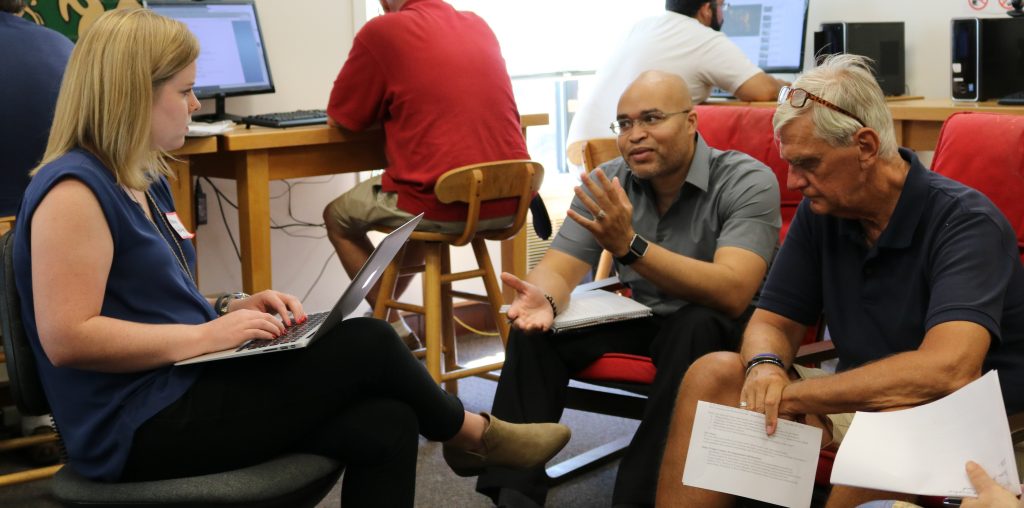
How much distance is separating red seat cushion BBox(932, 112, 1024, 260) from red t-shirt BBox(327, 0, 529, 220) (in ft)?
4.05

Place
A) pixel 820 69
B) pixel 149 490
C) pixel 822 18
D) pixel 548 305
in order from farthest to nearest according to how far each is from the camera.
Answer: pixel 822 18, pixel 548 305, pixel 820 69, pixel 149 490

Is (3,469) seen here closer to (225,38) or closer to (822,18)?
(225,38)

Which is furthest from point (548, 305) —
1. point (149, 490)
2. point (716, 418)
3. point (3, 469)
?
point (3, 469)

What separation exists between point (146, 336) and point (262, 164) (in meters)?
1.50

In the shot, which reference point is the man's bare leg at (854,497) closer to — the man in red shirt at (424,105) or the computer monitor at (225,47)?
the man in red shirt at (424,105)

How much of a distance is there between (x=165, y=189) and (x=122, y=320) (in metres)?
0.34

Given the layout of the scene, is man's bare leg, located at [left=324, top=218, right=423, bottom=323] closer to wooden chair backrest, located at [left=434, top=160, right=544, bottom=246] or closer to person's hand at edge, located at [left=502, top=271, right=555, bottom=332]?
wooden chair backrest, located at [left=434, top=160, right=544, bottom=246]

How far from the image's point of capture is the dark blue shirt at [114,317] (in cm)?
149

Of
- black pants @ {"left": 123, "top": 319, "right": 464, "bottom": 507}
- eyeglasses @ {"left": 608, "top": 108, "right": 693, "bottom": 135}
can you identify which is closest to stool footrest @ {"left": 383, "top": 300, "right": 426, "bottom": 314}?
eyeglasses @ {"left": 608, "top": 108, "right": 693, "bottom": 135}

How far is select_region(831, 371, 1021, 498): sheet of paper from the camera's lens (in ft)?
4.55

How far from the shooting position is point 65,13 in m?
3.28

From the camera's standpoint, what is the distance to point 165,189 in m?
1.79

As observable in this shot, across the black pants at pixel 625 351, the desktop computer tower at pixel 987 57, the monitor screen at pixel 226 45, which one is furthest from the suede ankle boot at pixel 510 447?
the desktop computer tower at pixel 987 57

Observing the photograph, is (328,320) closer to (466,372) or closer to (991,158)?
(991,158)
